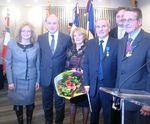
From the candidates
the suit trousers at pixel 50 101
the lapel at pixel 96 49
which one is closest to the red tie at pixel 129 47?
the lapel at pixel 96 49

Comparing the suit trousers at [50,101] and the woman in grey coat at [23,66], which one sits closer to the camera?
the woman in grey coat at [23,66]

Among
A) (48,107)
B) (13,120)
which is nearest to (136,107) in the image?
(48,107)

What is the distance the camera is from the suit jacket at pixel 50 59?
3662 mm

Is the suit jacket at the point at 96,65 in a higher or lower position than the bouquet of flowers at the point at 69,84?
higher

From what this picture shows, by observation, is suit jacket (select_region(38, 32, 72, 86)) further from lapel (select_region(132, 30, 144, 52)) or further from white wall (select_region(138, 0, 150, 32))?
white wall (select_region(138, 0, 150, 32))

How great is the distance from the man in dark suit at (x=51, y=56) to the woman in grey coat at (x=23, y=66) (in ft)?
0.29

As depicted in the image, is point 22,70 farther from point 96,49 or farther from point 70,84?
point 96,49

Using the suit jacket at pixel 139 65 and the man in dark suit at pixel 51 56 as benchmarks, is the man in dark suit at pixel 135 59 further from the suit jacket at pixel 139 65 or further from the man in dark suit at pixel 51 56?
the man in dark suit at pixel 51 56

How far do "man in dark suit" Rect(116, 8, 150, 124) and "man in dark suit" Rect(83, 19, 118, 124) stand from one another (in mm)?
533

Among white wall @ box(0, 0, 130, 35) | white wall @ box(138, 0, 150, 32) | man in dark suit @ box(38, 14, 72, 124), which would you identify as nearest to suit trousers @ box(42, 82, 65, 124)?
man in dark suit @ box(38, 14, 72, 124)

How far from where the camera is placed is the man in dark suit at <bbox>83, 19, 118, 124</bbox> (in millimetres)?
3117

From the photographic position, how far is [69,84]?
3.52m

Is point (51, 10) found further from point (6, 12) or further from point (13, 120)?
point (13, 120)

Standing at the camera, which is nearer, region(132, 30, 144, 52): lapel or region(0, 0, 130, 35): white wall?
region(132, 30, 144, 52): lapel
